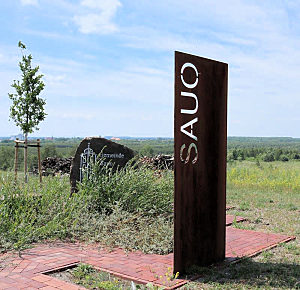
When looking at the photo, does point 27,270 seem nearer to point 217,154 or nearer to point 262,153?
point 217,154

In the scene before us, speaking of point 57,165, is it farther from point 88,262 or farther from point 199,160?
point 199,160

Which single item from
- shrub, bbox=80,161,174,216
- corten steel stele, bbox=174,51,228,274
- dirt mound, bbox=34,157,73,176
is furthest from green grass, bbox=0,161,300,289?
dirt mound, bbox=34,157,73,176

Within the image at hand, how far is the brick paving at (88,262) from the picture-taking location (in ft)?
13.0

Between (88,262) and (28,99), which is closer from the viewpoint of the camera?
(88,262)

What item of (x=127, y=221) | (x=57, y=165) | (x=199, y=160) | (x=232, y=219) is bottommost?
(x=232, y=219)

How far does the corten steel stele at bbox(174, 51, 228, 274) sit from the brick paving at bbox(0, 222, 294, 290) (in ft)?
1.15

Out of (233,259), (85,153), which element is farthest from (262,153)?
(233,259)

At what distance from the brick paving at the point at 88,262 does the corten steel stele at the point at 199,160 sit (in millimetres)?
351

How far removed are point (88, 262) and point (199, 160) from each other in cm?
170

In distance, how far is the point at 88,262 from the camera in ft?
15.2

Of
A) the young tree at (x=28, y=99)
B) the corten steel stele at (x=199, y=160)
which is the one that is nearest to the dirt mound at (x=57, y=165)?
the young tree at (x=28, y=99)

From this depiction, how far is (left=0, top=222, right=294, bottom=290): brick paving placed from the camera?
156 inches

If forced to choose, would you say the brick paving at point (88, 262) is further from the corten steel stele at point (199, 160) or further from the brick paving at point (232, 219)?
the brick paving at point (232, 219)

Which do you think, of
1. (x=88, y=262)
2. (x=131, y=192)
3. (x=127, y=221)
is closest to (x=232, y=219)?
(x=131, y=192)
